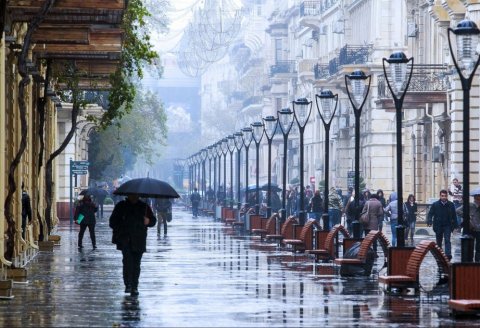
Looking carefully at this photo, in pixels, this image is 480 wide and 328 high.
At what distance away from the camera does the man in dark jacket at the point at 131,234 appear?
2422 centimetres

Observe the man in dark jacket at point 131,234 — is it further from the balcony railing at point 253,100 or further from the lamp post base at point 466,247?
the balcony railing at point 253,100

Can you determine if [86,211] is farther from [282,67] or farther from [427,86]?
[282,67]

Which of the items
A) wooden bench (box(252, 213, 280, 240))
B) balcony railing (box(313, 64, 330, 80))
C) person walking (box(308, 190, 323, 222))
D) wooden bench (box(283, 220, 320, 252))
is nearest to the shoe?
wooden bench (box(283, 220, 320, 252))

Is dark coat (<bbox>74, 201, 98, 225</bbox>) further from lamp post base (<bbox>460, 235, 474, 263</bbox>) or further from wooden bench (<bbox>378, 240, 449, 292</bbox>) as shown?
lamp post base (<bbox>460, 235, 474, 263</bbox>)

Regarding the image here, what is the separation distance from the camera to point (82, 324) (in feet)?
62.9

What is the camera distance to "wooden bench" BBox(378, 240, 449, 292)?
24125 millimetres

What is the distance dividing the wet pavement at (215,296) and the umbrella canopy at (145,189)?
147 centimetres

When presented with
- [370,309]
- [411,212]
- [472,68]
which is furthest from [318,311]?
[411,212]

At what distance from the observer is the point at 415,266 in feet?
80.6

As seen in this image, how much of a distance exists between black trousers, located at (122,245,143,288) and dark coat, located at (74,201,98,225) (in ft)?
57.8

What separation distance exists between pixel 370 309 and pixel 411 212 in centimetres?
2565

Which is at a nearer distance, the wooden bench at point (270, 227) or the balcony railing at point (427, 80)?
the wooden bench at point (270, 227)

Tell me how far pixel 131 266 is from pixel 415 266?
13.7 feet

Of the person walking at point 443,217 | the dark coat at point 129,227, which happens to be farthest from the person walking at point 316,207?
the dark coat at point 129,227
